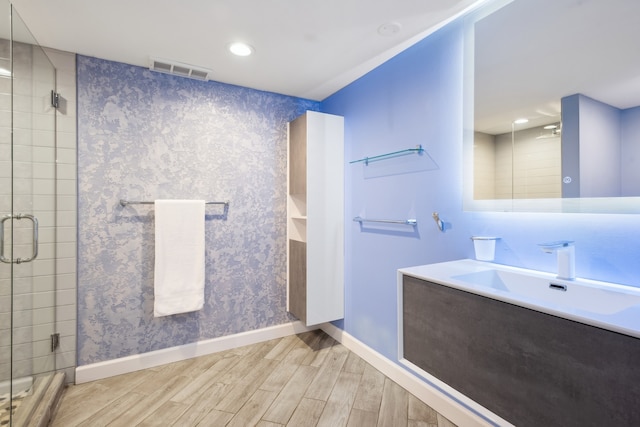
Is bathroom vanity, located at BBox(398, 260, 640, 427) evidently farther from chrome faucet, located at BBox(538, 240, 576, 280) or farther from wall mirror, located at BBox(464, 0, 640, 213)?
wall mirror, located at BBox(464, 0, 640, 213)

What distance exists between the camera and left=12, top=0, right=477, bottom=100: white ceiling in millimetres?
1487

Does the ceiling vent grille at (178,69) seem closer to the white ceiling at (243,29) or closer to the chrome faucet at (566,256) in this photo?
the white ceiling at (243,29)

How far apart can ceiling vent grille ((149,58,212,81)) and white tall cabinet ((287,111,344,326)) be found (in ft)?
2.55

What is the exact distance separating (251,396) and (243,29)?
84.3 inches

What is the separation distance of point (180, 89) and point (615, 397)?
2.68 metres

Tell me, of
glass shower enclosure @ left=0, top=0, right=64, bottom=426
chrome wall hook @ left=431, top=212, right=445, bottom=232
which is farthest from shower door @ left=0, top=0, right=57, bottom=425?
chrome wall hook @ left=431, top=212, right=445, bottom=232

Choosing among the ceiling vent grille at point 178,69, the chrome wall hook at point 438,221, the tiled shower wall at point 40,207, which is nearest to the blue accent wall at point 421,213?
the chrome wall hook at point 438,221

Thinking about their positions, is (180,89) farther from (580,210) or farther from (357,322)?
(580,210)

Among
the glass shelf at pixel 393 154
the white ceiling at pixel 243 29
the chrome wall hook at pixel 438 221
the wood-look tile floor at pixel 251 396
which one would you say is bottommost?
the wood-look tile floor at pixel 251 396

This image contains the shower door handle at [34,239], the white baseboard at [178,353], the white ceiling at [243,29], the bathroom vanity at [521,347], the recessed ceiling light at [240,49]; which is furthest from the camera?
the white baseboard at [178,353]

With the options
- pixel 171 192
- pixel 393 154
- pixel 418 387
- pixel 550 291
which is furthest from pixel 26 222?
pixel 550 291

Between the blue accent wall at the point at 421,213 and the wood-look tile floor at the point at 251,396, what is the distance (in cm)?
32

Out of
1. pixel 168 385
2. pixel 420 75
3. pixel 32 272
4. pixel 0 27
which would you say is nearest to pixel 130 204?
pixel 32 272

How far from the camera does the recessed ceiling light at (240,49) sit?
6.03 feet
